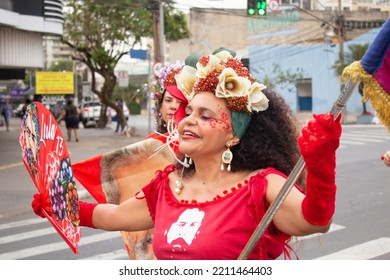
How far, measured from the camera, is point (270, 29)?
53.7 metres

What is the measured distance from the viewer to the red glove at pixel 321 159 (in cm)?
207

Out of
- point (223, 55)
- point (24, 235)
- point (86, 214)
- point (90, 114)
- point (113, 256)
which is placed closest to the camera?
point (223, 55)

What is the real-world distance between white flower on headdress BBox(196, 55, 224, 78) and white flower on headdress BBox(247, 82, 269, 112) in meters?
0.16

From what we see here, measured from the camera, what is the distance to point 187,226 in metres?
2.69

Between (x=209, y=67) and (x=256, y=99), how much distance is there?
227 millimetres

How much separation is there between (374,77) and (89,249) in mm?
6389

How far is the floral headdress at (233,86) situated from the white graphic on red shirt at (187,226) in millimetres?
353

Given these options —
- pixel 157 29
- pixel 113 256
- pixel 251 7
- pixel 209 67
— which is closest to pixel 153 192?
pixel 209 67

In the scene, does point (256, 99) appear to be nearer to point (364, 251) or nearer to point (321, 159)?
point (321, 159)

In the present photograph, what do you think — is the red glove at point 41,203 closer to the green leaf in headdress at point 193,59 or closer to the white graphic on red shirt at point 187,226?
the white graphic on red shirt at point 187,226

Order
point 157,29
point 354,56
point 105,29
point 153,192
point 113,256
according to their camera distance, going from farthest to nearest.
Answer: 1. point 354,56
2. point 105,29
3. point 157,29
4. point 113,256
5. point 153,192

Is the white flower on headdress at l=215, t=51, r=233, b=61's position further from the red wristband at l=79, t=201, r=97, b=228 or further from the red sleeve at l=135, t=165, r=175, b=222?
the red wristband at l=79, t=201, r=97, b=228

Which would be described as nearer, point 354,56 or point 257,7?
point 257,7

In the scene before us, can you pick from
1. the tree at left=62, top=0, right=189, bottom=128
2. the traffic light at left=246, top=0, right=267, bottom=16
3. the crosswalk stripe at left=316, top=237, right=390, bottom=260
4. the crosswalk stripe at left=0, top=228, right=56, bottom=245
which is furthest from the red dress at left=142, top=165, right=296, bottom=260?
the tree at left=62, top=0, right=189, bottom=128
